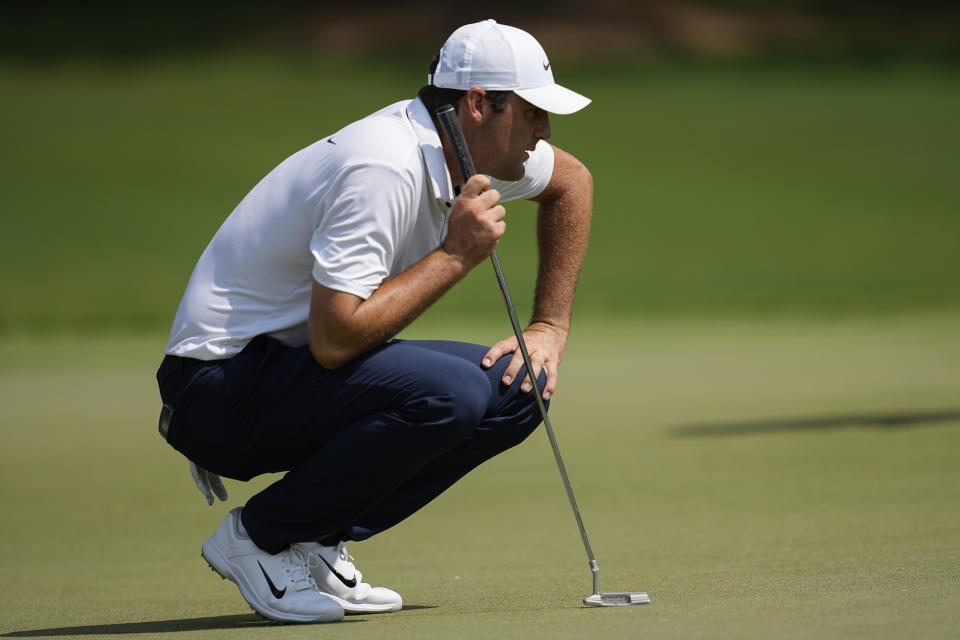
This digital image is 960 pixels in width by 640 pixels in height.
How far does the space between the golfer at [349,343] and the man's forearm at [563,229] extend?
0.44m

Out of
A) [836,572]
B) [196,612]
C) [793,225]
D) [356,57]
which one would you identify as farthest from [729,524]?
[356,57]

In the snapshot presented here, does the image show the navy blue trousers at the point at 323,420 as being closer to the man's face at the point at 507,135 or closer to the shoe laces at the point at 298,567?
the shoe laces at the point at 298,567

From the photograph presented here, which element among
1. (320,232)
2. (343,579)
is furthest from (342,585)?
(320,232)

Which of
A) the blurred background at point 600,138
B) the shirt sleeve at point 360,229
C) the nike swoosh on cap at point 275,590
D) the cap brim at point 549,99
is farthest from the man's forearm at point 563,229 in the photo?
the blurred background at point 600,138

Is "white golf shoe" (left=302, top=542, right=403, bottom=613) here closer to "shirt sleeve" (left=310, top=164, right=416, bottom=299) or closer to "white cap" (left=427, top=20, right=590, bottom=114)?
"shirt sleeve" (left=310, top=164, right=416, bottom=299)

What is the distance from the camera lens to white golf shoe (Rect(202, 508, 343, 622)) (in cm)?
279

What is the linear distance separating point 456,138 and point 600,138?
2109 cm

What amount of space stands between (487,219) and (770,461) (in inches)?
101

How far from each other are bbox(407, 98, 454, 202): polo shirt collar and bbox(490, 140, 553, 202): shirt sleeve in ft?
1.41

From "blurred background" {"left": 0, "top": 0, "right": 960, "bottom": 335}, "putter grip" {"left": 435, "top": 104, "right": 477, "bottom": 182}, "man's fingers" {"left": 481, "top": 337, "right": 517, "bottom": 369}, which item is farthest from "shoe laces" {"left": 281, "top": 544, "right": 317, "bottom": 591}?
"blurred background" {"left": 0, "top": 0, "right": 960, "bottom": 335}

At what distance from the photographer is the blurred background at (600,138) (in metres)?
15.8

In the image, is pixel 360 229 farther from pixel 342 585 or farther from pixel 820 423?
pixel 820 423

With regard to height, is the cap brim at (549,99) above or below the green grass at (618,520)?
above

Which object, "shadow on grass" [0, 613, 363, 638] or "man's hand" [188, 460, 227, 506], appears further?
"man's hand" [188, 460, 227, 506]
